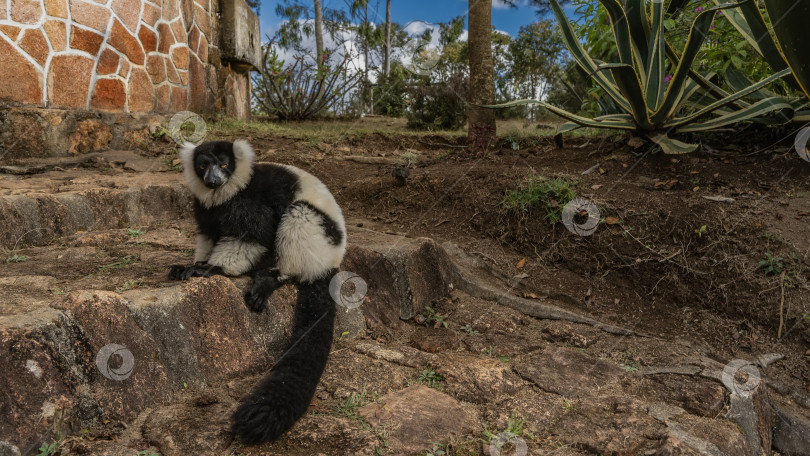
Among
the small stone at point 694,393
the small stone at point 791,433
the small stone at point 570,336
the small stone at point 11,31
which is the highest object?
the small stone at point 11,31

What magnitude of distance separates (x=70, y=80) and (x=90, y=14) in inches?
31.1

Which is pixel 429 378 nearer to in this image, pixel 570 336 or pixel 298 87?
pixel 570 336

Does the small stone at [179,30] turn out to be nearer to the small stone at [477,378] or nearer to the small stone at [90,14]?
the small stone at [90,14]

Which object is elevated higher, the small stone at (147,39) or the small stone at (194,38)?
the small stone at (194,38)

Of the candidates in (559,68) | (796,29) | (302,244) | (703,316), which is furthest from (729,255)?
(559,68)

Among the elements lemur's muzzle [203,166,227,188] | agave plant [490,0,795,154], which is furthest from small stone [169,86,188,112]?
agave plant [490,0,795,154]

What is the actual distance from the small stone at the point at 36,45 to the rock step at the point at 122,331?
2.94 metres

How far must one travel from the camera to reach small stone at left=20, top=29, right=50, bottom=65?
195 inches

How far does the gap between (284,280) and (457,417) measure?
1.10m

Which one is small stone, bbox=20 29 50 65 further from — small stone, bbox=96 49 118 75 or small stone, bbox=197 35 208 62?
small stone, bbox=197 35 208 62

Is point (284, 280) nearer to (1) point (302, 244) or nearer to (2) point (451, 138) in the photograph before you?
(1) point (302, 244)

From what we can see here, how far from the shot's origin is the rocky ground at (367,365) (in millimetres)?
1802

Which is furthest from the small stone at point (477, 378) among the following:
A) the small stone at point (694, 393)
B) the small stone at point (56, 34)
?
the small stone at point (56, 34)

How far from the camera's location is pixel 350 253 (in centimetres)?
314
